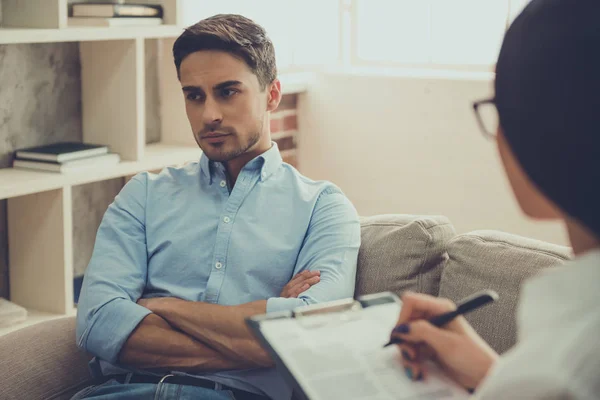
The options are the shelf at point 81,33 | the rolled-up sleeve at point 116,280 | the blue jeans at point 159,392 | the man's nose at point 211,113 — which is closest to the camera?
the blue jeans at point 159,392

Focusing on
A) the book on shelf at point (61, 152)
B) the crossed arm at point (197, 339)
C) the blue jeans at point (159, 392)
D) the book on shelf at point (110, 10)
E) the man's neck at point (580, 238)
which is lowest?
the blue jeans at point (159, 392)

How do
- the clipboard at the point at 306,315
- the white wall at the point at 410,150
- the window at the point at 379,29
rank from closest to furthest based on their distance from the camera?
the clipboard at the point at 306,315
the white wall at the point at 410,150
the window at the point at 379,29

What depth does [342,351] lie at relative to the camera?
3.33 ft

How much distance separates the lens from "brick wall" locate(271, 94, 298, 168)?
372cm

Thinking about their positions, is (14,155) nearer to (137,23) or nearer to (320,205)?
(137,23)

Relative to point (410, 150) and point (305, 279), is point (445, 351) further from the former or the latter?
point (410, 150)

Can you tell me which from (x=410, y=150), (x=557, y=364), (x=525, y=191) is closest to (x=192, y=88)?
(x=525, y=191)

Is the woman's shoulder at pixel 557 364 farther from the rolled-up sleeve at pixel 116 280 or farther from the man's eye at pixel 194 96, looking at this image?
the man's eye at pixel 194 96

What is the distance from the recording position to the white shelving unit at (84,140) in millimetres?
2434

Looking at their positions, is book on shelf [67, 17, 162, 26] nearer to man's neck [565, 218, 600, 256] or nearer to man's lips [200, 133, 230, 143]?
man's lips [200, 133, 230, 143]

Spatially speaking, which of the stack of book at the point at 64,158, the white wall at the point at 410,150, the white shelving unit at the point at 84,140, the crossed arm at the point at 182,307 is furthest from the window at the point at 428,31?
the crossed arm at the point at 182,307

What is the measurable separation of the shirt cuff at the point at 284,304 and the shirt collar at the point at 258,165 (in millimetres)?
363

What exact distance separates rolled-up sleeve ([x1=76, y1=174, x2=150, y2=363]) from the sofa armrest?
0.08 m

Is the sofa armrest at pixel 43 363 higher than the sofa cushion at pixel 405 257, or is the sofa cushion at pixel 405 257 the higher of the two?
the sofa cushion at pixel 405 257
